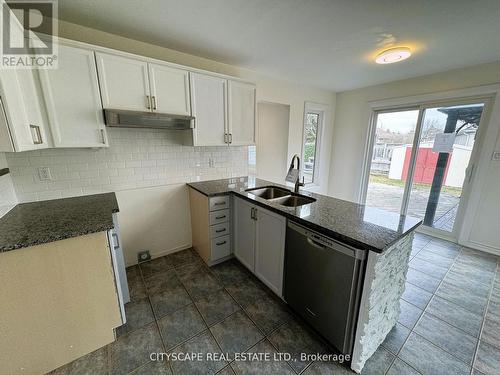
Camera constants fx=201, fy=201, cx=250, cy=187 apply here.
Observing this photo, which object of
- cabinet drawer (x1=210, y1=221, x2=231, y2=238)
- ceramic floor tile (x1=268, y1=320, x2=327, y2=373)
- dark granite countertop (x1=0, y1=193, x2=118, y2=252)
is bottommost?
ceramic floor tile (x1=268, y1=320, x2=327, y2=373)

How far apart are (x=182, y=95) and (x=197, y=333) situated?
225 cm

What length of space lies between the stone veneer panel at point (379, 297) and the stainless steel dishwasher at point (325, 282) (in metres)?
0.04

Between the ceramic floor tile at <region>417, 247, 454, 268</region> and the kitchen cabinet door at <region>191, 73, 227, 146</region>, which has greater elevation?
the kitchen cabinet door at <region>191, 73, 227, 146</region>

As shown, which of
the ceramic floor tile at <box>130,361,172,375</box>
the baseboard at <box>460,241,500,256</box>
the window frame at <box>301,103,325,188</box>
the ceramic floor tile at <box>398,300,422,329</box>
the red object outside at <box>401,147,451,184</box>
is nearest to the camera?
the ceramic floor tile at <box>130,361,172,375</box>

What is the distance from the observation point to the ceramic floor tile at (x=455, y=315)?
5.53 feet

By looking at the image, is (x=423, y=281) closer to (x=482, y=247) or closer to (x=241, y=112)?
(x=482, y=247)

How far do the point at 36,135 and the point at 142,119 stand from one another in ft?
2.45

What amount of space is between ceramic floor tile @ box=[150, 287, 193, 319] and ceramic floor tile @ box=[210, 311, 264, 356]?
1.41ft

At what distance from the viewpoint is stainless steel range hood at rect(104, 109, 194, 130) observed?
69.9 inches

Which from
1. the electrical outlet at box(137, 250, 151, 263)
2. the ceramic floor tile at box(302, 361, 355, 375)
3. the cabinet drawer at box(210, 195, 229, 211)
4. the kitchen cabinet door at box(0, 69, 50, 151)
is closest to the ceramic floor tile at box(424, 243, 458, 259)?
the ceramic floor tile at box(302, 361, 355, 375)

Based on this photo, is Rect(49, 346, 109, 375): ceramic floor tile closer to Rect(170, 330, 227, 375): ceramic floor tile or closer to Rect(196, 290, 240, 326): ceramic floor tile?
Rect(170, 330, 227, 375): ceramic floor tile

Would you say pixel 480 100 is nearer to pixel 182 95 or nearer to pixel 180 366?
pixel 182 95

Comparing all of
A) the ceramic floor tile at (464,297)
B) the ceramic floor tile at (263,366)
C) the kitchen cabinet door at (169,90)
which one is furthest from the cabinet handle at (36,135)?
the ceramic floor tile at (464,297)

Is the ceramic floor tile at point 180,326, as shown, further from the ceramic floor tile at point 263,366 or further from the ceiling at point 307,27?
the ceiling at point 307,27
